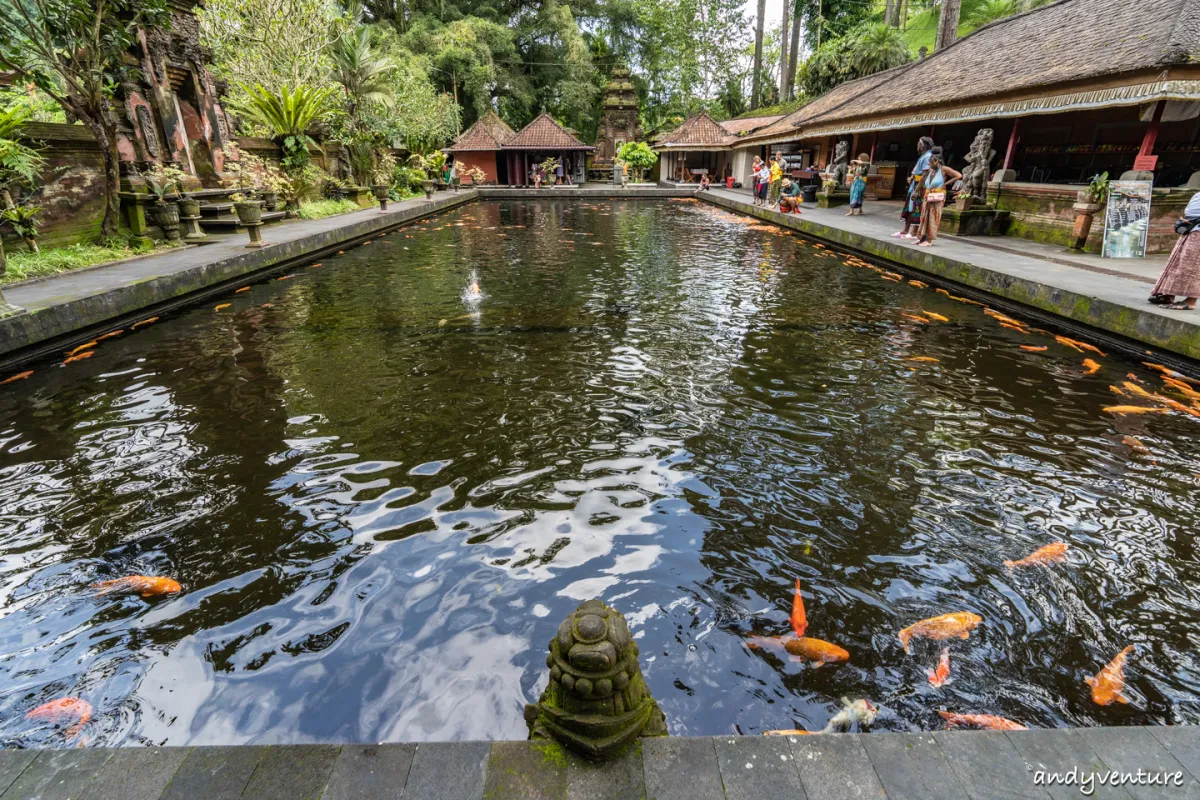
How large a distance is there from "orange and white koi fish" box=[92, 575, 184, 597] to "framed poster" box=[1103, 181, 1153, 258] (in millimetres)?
13023

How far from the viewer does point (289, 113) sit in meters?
18.2

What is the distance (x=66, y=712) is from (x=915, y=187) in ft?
46.4

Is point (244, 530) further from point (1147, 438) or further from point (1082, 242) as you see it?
point (1082, 242)

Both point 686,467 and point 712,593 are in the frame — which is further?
point 686,467

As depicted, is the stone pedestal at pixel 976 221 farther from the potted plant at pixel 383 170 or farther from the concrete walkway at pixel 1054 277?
the potted plant at pixel 383 170

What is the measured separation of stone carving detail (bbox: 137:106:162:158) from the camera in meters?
13.0

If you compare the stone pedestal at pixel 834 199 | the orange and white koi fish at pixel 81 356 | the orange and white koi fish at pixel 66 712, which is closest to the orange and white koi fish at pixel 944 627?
the orange and white koi fish at pixel 66 712

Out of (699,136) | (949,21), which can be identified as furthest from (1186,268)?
(699,136)

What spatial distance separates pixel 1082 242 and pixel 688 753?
12574mm

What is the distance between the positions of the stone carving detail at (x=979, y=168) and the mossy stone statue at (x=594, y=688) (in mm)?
14414

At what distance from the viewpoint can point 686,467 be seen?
421 cm

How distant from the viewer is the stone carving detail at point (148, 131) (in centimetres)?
1303

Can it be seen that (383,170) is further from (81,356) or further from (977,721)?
(977,721)

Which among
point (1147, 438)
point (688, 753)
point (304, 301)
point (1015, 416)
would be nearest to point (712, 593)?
point (688, 753)
